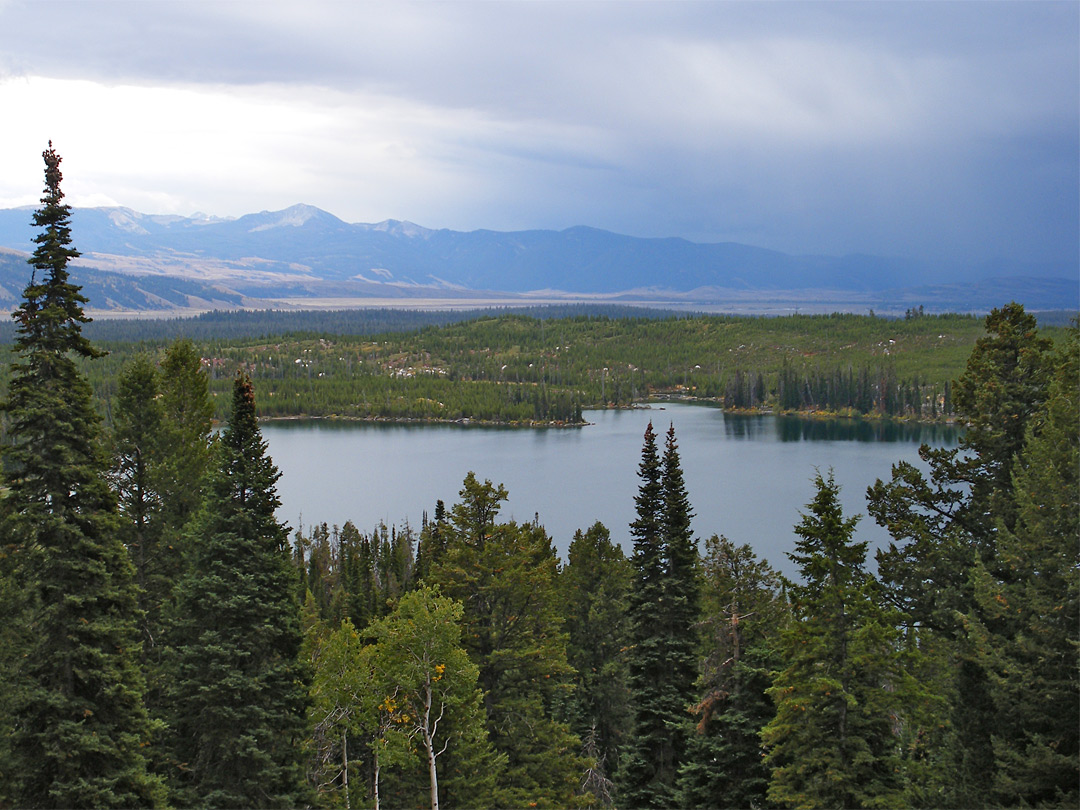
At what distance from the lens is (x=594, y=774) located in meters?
28.1

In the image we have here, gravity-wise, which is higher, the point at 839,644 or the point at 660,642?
the point at 839,644

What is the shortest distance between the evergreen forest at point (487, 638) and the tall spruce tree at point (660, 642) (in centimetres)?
9

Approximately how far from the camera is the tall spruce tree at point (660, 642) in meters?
24.2

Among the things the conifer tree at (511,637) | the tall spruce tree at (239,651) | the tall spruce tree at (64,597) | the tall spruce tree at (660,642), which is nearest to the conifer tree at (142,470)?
the tall spruce tree at (239,651)

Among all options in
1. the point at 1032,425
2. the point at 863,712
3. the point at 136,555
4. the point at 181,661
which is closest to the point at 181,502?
the point at 136,555

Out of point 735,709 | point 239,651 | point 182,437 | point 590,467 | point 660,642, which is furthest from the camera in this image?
point 590,467

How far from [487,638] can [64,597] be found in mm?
11012

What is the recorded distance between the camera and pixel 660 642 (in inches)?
978

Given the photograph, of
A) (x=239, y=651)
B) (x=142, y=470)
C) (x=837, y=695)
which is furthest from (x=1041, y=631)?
(x=142, y=470)

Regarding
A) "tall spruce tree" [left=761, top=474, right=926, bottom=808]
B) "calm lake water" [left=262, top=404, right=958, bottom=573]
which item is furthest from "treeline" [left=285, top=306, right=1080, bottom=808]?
"calm lake water" [left=262, top=404, right=958, bottom=573]

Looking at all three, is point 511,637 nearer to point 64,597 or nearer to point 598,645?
point 64,597

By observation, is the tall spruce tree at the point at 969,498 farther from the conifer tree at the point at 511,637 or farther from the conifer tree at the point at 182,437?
the conifer tree at the point at 182,437

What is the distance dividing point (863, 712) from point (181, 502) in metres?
18.5

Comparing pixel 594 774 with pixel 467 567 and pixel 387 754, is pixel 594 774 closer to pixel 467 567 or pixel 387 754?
pixel 467 567
